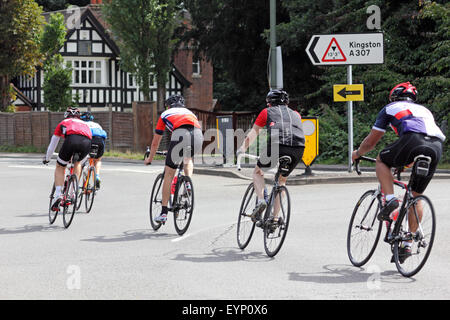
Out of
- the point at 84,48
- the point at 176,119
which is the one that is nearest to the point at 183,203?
the point at 176,119

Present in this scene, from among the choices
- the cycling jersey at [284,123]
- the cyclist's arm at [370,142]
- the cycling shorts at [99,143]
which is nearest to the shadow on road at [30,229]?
the cycling shorts at [99,143]

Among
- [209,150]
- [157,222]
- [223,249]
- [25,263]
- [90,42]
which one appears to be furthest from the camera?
[90,42]

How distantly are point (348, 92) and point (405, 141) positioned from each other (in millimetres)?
11251

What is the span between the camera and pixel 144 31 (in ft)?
140

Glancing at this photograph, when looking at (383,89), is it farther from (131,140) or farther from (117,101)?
(117,101)

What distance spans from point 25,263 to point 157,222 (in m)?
2.55

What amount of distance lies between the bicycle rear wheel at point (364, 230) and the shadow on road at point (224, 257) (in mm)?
929

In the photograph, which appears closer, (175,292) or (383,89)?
(175,292)

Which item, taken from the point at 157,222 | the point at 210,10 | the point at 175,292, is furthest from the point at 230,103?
the point at 175,292

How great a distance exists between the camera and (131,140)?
3272 cm

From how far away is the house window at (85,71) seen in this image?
5156cm

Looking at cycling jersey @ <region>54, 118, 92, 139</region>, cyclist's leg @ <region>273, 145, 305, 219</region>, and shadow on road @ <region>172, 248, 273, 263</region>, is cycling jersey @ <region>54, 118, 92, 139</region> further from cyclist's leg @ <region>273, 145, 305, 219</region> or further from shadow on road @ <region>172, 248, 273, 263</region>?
cyclist's leg @ <region>273, 145, 305, 219</region>

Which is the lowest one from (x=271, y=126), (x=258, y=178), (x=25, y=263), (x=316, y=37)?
(x=25, y=263)

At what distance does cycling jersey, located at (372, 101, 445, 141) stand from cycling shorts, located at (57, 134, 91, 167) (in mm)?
5010
